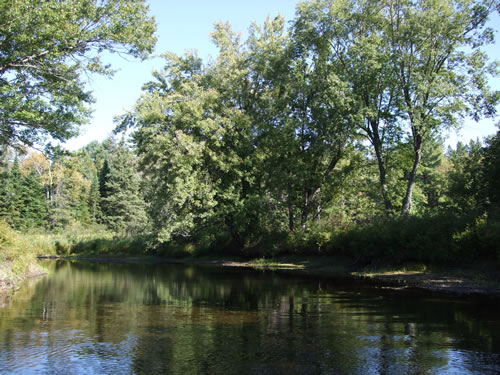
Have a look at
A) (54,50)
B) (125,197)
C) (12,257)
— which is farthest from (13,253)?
(125,197)

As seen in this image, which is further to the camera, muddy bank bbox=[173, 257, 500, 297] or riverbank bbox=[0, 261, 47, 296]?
riverbank bbox=[0, 261, 47, 296]

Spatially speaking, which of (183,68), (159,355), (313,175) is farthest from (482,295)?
(183,68)

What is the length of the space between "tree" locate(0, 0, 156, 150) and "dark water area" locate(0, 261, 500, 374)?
24.4ft

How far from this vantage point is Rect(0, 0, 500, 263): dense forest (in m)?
27.2

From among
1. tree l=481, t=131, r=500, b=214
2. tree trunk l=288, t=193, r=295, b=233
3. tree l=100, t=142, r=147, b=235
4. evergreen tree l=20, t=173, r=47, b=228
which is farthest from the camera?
tree l=100, t=142, r=147, b=235

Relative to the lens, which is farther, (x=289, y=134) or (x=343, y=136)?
(x=289, y=134)

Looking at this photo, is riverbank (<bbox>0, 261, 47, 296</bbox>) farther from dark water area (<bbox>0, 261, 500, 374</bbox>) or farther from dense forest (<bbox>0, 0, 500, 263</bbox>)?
dense forest (<bbox>0, 0, 500, 263</bbox>)

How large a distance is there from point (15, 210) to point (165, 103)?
46.4m

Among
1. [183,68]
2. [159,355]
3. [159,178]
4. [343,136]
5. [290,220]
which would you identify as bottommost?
[159,355]

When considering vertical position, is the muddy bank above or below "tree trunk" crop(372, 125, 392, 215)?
below

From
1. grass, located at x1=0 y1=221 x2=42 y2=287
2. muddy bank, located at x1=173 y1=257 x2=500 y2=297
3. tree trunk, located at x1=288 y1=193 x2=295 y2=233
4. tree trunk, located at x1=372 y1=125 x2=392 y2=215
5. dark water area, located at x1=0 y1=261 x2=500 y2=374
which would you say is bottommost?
dark water area, located at x1=0 y1=261 x2=500 y2=374

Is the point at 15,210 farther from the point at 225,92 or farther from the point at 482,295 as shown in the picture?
the point at 482,295

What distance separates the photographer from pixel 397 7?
30.1 m

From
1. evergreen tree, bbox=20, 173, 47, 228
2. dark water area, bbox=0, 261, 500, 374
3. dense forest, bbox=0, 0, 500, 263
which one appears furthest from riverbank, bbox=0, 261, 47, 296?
evergreen tree, bbox=20, 173, 47, 228
